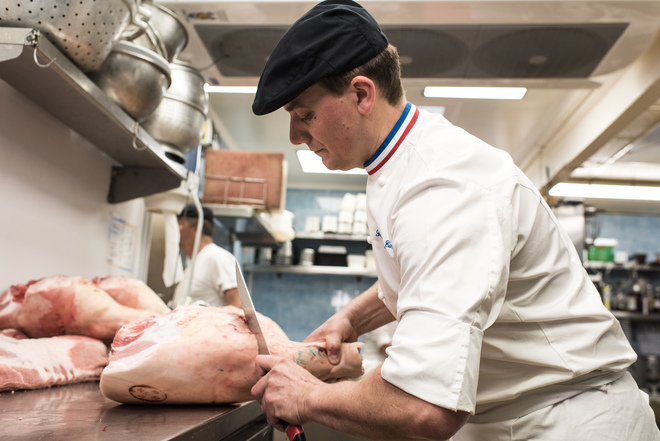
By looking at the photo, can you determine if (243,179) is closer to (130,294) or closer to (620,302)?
(130,294)

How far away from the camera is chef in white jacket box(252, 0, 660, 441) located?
84cm

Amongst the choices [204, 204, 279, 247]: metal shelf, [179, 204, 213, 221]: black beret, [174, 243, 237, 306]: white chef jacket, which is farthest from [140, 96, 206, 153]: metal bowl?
[204, 204, 279, 247]: metal shelf

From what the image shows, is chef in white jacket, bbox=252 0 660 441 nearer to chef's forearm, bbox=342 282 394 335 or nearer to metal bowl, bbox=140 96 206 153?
chef's forearm, bbox=342 282 394 335

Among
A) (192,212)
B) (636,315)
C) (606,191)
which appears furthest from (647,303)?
(192,212)

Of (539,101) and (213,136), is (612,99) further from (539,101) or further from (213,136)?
(213,136)

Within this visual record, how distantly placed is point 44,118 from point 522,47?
93.5 inches

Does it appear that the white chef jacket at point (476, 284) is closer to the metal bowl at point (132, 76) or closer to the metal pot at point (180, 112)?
the metal bowl at point (132, 76)

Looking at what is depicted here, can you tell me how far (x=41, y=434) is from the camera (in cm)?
90

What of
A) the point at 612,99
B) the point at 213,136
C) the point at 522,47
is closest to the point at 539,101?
the point at 612,99

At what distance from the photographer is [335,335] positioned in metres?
1.52

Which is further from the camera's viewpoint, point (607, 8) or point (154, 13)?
point (607, 8)

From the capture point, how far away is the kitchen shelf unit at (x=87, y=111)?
4.71 ft

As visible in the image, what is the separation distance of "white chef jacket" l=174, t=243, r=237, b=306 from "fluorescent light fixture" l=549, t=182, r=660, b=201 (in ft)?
13.8

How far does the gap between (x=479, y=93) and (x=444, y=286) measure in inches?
162
